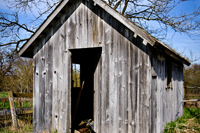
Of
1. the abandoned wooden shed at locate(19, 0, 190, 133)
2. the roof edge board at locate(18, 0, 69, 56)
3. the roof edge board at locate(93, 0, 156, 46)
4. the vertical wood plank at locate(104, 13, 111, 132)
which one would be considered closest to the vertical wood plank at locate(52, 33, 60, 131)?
the abandoned wooden shed at locate(19, 0, 190, 133)

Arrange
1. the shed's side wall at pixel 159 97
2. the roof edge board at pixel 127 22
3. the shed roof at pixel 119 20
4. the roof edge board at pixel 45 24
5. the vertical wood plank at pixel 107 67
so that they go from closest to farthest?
the roof edge board at pixel 127 22 < the shed roof at pixel 119 20 < the shed's side wall at pixel 159 97 < the vertical wood plank at pixel 107 67 < the roof edge board at pixel 45 24

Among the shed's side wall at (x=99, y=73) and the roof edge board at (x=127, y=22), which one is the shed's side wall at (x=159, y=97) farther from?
the roof edge board at (x=127, y=22)

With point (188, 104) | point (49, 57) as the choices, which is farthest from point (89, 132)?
point (188, 104)

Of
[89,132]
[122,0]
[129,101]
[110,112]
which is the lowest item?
[89,132]

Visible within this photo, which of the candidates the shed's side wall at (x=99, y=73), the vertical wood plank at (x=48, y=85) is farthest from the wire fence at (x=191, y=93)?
the vertical wood plank at (x=48, y=85)

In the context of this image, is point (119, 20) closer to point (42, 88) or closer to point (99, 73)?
point (99, 73)

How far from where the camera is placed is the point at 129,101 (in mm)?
4938

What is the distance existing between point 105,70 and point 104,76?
193 mm

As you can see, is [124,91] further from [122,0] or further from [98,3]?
[122,0]

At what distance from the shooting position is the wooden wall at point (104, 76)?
4844mm

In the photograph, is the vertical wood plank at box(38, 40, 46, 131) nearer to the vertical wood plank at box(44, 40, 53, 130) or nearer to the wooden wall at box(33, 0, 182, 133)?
the wooden wall at box(33, 0, 182, 133)

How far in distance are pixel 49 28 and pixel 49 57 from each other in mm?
1118

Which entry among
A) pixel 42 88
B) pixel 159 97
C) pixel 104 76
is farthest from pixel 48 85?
pixel 159 97

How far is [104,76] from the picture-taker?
5445 mm
